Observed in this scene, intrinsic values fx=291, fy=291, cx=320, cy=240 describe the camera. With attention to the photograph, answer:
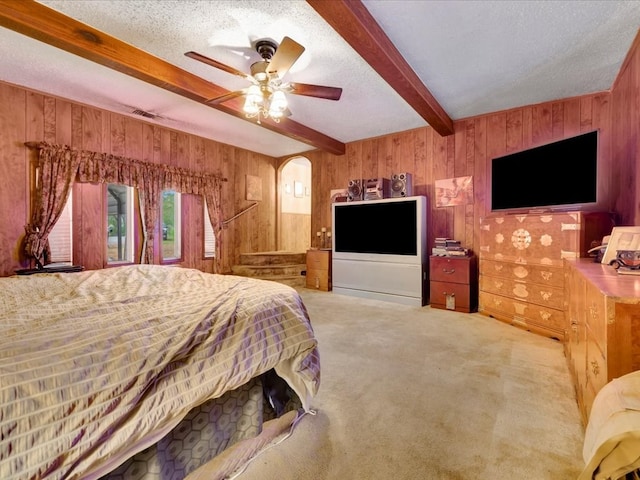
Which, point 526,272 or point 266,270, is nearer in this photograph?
point 526,272

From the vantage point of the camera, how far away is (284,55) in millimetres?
2029

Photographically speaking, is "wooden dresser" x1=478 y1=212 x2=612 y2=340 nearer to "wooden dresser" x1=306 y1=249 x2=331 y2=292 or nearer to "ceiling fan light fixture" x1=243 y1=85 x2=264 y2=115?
"wooden dresser" x1=306 y1=249 x2=331 y2=292

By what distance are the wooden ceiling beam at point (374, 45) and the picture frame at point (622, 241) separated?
1.93 m

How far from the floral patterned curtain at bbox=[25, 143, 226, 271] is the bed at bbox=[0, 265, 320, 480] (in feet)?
6.13

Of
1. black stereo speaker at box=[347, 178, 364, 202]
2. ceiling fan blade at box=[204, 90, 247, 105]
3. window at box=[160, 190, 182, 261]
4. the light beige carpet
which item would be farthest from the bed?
black stereo speaker at box=[347, 178, 364, 202]

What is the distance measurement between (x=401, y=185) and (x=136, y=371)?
13.0 feet

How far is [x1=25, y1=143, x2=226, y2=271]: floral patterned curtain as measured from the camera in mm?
3172

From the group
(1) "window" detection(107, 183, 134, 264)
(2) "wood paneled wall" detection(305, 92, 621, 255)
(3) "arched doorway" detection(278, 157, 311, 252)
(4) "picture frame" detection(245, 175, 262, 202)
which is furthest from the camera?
(3) "arched doorway" detection(278, 157, 311, 252)

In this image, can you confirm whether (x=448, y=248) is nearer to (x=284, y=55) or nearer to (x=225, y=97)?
(x=284, y=55)

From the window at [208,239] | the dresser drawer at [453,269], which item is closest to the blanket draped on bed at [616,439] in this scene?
the dresser drawer at [453,269]

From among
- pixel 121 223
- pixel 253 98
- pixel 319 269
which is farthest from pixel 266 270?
pixel 253 98

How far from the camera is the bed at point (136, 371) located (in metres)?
0.78

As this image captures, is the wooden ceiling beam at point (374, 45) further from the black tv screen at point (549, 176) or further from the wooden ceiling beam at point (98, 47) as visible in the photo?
the wooden ceiling beam at point (98, 47)

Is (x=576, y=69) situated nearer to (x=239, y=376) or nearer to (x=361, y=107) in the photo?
(x=361, y=107)
